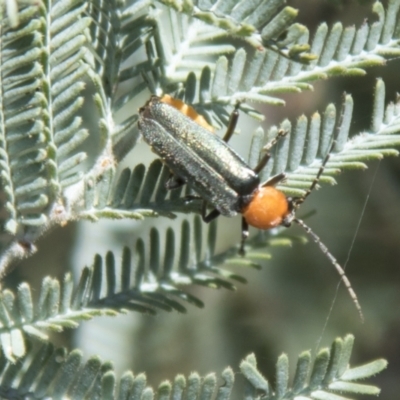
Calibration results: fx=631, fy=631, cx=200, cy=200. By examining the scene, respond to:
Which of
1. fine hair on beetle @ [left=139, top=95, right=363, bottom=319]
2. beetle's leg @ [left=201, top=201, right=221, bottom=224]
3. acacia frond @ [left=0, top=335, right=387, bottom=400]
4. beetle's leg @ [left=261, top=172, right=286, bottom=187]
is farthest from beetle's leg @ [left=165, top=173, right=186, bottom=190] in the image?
acacia frond @ [left=0, top=335, right=387, bottom=400]

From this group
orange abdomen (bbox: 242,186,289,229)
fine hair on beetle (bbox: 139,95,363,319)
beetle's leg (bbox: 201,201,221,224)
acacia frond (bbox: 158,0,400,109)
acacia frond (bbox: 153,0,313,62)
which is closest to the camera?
acacia frond (bbox: 153,0,313,62)

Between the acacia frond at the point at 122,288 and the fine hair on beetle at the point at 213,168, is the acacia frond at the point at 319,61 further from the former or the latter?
the acacia frond at the point at 122,288

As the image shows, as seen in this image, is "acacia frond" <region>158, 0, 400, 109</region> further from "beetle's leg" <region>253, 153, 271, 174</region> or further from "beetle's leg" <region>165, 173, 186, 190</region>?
"beetle's leg" <region>165, 173, 186, 190</region>

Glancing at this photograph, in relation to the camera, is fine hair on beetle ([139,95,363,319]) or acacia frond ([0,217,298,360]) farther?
fine hair on beetle ([139,95,363,319])

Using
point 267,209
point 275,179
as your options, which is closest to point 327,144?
point 275,179

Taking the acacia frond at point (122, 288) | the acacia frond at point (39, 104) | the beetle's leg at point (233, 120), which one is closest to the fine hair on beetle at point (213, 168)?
the beetle's leg at point (233, 120)

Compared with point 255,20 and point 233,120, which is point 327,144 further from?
point 255,20
